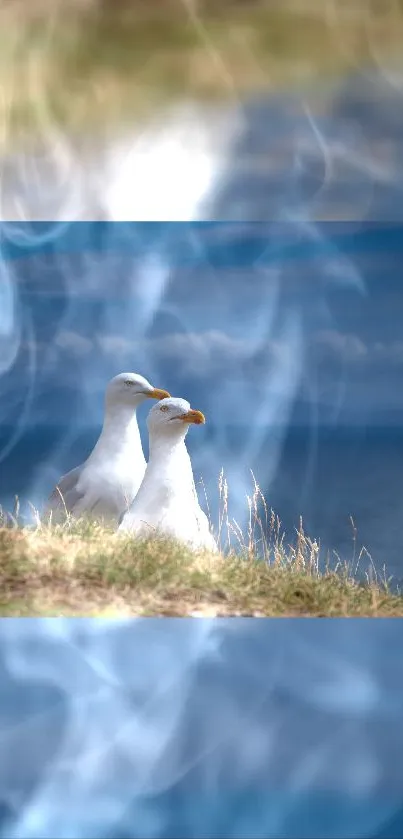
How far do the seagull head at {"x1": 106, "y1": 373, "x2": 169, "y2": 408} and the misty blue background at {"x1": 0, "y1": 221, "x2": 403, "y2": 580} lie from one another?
0.13 feet

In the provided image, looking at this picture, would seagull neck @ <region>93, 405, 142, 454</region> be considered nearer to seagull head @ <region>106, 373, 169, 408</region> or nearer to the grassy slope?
seagull head @ <region>106, 373, 169, 408</region>

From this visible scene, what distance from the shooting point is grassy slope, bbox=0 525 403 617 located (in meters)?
A: 2.82

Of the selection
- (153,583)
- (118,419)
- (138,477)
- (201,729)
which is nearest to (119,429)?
(118,419)

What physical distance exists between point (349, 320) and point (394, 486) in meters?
0.44

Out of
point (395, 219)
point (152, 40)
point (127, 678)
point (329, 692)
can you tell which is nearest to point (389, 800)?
point (329, 692)

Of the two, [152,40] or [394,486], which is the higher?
[152,40]

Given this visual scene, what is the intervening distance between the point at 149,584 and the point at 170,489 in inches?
11.8

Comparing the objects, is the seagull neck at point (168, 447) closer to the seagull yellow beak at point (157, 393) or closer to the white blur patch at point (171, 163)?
the seagull yellow beak at point (157, 393)

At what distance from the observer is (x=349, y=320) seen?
3150 mm

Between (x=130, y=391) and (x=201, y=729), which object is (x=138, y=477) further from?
(x=201, y=729)

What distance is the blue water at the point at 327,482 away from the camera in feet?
10.3

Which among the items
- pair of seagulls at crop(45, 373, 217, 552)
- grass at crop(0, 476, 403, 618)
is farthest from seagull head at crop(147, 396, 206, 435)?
grass at crop(0, 476, 403, 618)

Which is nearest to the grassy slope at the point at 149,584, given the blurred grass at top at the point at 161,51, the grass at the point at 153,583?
the grass at the point at 153,583

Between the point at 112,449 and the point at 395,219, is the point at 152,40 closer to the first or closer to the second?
the point at 395,219
